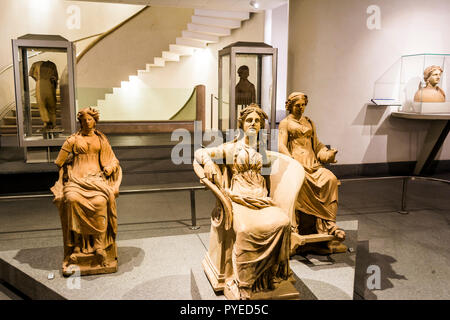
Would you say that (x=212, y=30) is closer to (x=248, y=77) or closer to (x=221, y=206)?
(x=248, y=77)

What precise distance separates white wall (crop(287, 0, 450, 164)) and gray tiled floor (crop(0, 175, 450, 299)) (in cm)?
94

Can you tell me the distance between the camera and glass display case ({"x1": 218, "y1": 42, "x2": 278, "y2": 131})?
654 centimetres

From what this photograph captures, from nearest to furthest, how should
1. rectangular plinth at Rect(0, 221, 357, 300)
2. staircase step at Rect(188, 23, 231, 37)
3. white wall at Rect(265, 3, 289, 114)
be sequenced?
rectangular plinth at Rect(0, 221, 357, 300) → staircase step at Rect(188, 23, 231, 37) → white wall at Rect(265, 3, 289, 114)

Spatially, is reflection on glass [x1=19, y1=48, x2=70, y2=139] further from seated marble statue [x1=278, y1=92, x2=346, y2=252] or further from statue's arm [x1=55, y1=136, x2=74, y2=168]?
seated marble statue [x1=278, y1=92, x2=346, y2=252]

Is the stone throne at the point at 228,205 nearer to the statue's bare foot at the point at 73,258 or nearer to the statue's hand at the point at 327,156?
the statue's hand at the point at 327,156

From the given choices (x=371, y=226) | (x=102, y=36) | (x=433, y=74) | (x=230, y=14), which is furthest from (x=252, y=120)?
(x=102, y=36)

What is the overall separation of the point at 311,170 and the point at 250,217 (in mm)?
1333

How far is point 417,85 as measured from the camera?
278 inches

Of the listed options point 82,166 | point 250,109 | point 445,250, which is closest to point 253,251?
point 250,109

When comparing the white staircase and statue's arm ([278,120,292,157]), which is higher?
the white staircase

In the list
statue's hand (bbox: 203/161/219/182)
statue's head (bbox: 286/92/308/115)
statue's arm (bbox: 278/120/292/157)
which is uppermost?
statue's head (bbox: 286/92/308/115)

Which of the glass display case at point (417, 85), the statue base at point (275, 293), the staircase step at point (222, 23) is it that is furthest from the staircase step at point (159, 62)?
the statue base at point (275, 293)

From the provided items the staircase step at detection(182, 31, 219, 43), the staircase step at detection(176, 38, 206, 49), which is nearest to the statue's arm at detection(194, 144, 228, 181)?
the staircase step at detection(182, 31, 219, 43)
